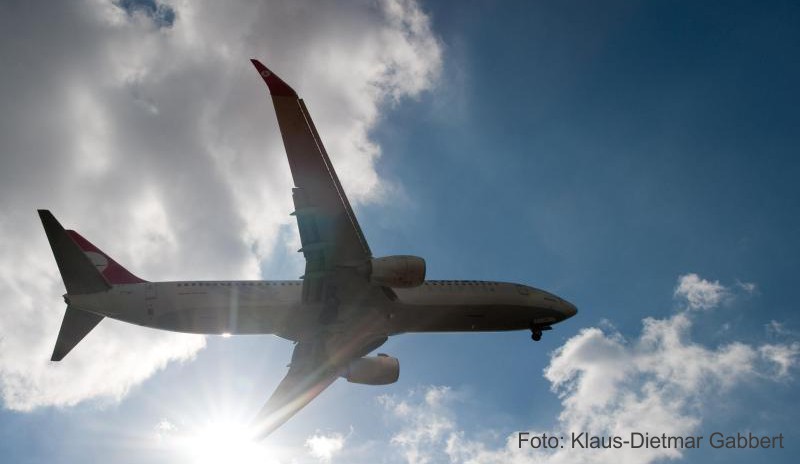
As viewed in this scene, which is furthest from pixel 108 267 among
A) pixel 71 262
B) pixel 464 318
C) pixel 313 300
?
pixel 464 318

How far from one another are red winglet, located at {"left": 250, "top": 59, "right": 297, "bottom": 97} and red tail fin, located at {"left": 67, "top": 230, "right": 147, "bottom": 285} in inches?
470

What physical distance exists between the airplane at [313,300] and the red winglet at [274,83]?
27 mm

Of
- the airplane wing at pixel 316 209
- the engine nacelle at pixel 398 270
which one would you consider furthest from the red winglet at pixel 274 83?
the engine nacelle at pixel 398 270

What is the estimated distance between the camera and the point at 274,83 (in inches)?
608

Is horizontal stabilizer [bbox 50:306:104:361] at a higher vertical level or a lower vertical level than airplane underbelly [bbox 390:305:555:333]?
lower

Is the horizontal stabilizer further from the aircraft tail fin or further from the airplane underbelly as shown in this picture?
the airplane underbelly

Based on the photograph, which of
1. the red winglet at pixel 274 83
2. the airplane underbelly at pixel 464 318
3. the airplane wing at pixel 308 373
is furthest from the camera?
the airplane wing at pixel 308 373

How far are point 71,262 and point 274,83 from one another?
10.2 m

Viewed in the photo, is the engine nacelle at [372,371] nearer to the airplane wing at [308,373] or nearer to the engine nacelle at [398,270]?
the airplane wing at [308,373]

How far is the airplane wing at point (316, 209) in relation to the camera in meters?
16.0

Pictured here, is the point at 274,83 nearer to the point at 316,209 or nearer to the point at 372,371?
the point at 316,209

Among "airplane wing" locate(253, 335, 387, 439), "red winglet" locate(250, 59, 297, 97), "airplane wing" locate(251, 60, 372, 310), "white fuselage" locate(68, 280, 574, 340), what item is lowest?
"airplane wing" locate(253, 335, 387, 439)

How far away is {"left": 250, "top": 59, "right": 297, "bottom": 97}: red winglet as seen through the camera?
595 inches

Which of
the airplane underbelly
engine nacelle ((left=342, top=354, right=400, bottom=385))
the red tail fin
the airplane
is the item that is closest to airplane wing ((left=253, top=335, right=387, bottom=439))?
the airplane
